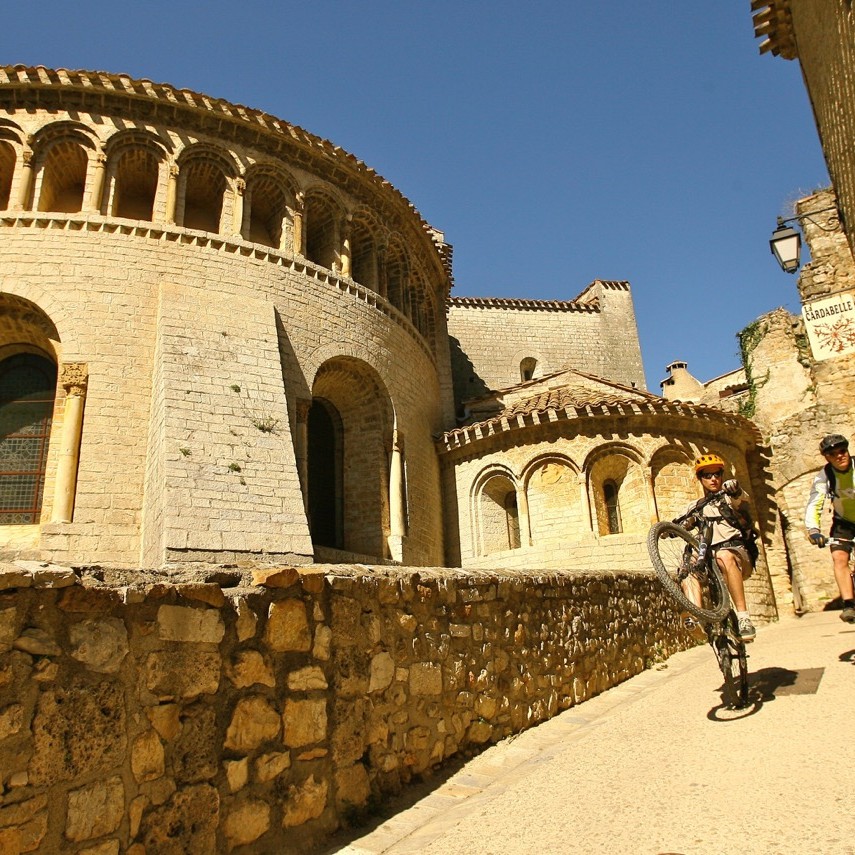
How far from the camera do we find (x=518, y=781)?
173 inches

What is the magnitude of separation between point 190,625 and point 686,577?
3.85 m

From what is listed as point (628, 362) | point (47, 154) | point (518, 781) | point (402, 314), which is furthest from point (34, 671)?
point (628, 362)

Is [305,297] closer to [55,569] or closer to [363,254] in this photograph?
[363,254]

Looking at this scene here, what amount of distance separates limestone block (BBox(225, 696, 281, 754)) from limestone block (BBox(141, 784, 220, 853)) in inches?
9.3

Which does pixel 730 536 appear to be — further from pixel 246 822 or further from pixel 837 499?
pixel 246 822

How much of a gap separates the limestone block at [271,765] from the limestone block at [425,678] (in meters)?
1.21

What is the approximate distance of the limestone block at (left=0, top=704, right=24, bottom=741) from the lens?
256cm

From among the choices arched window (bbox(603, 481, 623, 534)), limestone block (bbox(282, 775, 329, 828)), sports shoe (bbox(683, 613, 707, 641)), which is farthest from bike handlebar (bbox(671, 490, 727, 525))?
arched window (bbox(603, 481, 623, 534))

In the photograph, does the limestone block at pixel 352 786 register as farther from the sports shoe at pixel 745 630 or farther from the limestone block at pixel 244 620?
the sports shoe at pixel 745 630

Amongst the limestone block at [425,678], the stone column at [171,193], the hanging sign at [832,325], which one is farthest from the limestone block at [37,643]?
the stone column at [171,193]

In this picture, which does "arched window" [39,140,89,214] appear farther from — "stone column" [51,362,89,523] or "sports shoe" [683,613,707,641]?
"sports shoe" [683,613,707,641]

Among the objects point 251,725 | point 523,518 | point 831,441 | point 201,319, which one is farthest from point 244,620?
point 523,518

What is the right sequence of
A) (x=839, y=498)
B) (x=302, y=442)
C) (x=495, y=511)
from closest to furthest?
(x=839, y=498) → (x=302, y=442) → (x=495, y=511)

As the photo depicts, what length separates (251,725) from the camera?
340 cm
